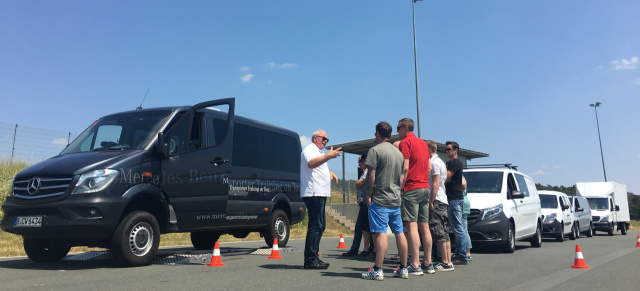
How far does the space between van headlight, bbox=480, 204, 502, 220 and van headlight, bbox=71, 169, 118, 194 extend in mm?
6954

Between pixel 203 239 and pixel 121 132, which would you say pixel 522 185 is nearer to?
pixel 203 239

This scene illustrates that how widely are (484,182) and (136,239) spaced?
7.49m

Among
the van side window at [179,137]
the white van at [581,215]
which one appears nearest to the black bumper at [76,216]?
the van side window at [179,137]

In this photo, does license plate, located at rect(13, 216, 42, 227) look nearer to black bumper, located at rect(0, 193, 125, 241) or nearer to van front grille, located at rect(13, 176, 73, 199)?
black bumper, located at rect(0, 193, 125, 241)

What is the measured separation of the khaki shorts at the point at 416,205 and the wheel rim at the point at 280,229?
170 inches

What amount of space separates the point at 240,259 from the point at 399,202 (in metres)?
3.36

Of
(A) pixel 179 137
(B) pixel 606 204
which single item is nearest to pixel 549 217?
(B) pixel 606 204

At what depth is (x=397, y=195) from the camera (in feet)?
20.2

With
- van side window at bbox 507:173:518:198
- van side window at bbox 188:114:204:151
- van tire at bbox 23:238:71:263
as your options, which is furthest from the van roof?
van side window at bbox 507:173:518:198

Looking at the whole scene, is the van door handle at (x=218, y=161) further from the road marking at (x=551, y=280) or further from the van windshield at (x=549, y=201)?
the van windshield at (x=549, y=201)

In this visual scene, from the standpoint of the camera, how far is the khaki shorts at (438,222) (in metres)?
7.09

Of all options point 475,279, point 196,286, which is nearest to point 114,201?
point 196,286

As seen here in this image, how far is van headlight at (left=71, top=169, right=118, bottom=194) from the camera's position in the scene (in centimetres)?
653

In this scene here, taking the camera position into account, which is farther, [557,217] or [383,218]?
[557,217]
